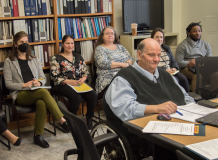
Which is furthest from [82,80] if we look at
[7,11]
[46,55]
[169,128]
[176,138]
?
[176,138]

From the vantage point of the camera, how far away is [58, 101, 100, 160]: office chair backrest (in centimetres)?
123

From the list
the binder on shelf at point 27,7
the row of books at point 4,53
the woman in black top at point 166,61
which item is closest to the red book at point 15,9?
the binder on shelf at point 27,7

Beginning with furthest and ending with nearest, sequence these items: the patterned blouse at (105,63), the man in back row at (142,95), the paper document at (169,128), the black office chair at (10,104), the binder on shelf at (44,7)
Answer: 1. the patterned blouse at (105,63)
2. the binder on shelf at (44,7)
3. the black office chair at (10,104)
4. the man in back row at (142,95)
5. the paper document at (169,128)

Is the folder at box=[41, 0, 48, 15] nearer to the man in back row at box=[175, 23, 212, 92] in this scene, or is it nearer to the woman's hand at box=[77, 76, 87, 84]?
the woman's hand at box=[77, 76, 87, 84]

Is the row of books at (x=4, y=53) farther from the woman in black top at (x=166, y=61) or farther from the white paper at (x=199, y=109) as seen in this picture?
the white paper at (x=199, y=109)

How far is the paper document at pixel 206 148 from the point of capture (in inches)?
44.5

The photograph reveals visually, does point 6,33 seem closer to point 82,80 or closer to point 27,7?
point 27,7

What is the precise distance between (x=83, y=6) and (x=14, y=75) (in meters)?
1.42

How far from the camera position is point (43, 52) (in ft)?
12.0

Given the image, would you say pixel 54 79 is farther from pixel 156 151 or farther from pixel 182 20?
pixel 182 20

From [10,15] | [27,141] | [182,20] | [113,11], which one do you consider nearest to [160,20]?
[182,20]

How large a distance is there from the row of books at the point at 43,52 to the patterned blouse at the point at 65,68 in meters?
0.22

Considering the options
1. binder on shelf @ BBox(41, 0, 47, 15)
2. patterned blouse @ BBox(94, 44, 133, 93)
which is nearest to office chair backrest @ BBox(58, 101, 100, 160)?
patterned blouse @ BBox(94, 44, 133, 93)

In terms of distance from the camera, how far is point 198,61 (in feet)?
8.77
